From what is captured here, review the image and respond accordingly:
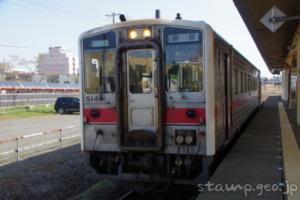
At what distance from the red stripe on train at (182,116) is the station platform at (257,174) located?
106 centimetres

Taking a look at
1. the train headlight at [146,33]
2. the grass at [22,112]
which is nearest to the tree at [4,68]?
the grass at [22,112]

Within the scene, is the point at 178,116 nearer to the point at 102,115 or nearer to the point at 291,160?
the point at 102,115

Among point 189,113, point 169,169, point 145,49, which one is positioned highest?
point 145,49

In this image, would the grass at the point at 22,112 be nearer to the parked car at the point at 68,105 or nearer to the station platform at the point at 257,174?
the parked car at the point at 68,105

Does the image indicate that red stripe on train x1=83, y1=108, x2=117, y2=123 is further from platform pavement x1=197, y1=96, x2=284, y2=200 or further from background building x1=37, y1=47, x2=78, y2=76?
background building x1=37, y1=47, x2=78, y2=76

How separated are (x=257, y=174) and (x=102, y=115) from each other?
2991mm

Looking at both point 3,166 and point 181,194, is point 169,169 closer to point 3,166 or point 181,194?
point 181,194

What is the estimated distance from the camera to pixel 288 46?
2630 cm

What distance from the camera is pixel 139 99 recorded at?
7.04 m

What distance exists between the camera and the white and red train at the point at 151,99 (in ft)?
22.0

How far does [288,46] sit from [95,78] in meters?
21.4

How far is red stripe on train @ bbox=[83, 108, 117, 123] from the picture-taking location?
719cm

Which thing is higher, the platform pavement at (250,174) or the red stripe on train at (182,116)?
the red stripe on train at (182,116)

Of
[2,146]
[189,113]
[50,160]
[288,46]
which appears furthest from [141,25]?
[288,46]
